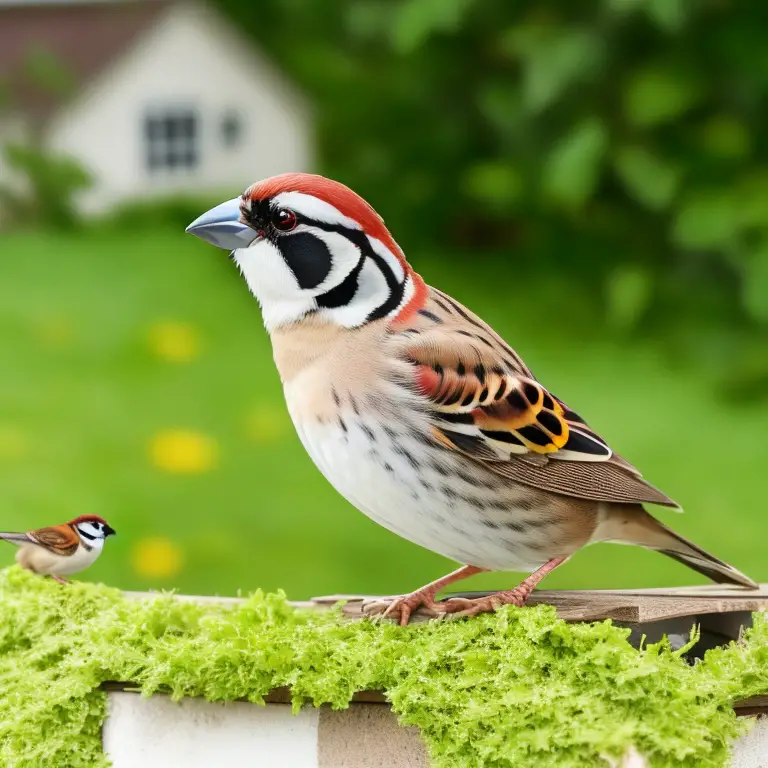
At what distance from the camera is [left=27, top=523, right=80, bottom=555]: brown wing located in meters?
2.40

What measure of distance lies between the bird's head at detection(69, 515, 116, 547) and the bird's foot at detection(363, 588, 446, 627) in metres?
0.50

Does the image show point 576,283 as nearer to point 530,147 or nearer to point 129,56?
point 530,147

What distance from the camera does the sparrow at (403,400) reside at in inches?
86.1

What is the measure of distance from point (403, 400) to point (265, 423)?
367cm

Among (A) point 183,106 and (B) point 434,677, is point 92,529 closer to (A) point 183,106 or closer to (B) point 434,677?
(B) point 434,677

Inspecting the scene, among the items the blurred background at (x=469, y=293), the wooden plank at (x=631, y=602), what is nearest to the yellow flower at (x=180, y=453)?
the blurred background at (x=469, y=293)

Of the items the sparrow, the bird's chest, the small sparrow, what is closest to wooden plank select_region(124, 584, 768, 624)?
the sparrow

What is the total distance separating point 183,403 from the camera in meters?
5.97

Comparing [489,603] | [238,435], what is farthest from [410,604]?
[238,435]

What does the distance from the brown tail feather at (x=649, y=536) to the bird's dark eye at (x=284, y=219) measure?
2.64 feet

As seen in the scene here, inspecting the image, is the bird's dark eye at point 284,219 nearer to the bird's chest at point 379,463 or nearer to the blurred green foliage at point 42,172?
the bird's chest at point 379,463

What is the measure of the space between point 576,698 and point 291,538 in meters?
2.89

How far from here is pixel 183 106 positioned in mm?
9008

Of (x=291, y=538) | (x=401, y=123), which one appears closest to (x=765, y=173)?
(x=401, y=123)
